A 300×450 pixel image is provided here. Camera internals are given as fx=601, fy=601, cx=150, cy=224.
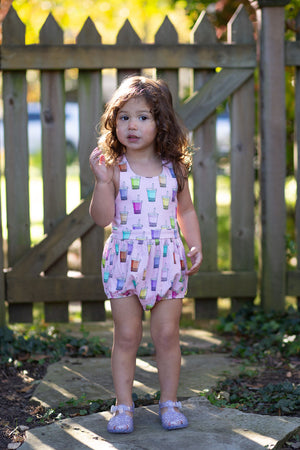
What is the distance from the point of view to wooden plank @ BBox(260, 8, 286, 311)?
156 inches

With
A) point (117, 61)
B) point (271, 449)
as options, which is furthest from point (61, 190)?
point (271, 449)

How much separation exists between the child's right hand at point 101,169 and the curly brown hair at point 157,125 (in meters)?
0.03

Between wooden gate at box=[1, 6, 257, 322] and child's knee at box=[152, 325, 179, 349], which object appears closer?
child's knee at box=[152, 325, 179, 349]

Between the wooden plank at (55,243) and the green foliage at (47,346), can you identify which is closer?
the green foliage at (47,346)

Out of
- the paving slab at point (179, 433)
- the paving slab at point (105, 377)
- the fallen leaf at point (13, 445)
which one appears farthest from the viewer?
the paving slab at point (105, 377)

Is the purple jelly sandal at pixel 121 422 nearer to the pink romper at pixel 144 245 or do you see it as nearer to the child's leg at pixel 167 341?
the child's leg at pixel 167 341

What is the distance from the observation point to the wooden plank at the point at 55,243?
394 centimetres

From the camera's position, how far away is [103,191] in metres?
2.47

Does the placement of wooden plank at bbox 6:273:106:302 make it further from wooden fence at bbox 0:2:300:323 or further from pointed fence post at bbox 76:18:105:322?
pointed fence post at bbox 76:18:105:322

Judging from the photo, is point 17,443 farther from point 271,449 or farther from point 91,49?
point 91,49

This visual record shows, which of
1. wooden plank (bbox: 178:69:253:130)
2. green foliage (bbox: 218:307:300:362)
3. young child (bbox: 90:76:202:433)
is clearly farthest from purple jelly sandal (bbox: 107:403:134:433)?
wooden plank (bbox: 178:69:253:130)

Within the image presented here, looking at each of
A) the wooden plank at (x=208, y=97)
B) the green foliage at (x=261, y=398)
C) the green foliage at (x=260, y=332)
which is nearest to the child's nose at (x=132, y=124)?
the green foliage at (x=261, y=398)

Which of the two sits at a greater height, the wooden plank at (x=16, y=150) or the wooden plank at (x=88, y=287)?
the wooden plank at (x=16, y=150)

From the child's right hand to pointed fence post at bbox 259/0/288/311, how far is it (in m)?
1.82
